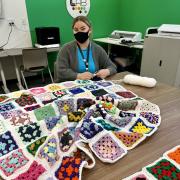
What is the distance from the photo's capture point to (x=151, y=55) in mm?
3010

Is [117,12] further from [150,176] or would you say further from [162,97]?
[150,176]

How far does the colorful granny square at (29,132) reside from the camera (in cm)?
80

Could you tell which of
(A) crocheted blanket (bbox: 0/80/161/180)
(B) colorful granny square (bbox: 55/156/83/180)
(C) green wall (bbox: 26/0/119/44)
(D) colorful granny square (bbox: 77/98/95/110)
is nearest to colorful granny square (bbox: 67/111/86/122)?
(A) crocheted blanket (bbox: 0/80/161/180)

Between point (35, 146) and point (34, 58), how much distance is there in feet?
8.35

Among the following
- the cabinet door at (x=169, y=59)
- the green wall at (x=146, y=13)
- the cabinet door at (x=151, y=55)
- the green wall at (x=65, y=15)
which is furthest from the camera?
the green wall at (x=65, y=15)

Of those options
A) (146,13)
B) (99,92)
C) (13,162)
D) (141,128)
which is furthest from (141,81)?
(146,13)

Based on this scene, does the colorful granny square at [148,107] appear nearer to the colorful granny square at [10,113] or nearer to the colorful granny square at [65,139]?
the colorful granny square at [65,139]

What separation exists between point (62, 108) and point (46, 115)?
0.10 metres

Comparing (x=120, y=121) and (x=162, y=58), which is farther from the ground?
(x=120, y=121)

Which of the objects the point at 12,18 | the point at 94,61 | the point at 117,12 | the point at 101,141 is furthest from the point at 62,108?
the point at 117,12

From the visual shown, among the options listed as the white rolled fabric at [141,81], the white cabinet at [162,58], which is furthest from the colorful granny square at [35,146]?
the white cabinet at [162,58]

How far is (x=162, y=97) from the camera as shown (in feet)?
4.15

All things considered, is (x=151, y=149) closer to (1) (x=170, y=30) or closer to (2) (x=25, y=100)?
(2) (x=25, y=100)

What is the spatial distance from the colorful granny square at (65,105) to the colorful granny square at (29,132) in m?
0.21
